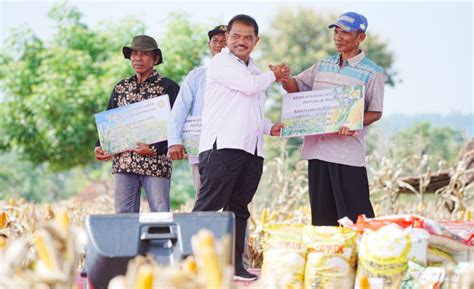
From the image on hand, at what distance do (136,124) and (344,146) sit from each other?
4.39ft

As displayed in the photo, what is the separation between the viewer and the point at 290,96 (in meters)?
6.42

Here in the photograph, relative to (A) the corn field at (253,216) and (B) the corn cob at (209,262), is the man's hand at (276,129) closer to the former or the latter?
(A) the corn field at (253,216)

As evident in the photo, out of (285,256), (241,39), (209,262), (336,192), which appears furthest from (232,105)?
(209,262)

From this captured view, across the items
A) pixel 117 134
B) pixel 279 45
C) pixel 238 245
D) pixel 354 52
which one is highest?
pixel 279 45

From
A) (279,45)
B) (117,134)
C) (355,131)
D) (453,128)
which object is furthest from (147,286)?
(453,128)

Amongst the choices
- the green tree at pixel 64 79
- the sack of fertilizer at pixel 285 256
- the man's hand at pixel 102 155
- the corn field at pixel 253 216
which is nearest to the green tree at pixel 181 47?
the green tree at pixel 64 79

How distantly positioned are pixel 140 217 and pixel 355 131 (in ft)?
6.34

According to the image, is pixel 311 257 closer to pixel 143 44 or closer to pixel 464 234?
pixel 464 234

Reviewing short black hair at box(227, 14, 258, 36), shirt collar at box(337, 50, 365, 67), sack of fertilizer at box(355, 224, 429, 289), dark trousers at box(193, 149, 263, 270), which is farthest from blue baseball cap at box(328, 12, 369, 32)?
sack of fertilizer at box(355, 224, 429, 289)

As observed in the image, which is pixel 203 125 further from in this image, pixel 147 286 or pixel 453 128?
pixel 453 128

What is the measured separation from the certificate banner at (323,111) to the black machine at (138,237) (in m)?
1.71

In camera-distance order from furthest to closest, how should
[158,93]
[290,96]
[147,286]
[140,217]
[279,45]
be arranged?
[279,45], [158,93], [290,96], [140,217], [147,286]

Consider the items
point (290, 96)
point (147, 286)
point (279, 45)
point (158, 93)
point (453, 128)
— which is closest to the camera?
point (147, 286)

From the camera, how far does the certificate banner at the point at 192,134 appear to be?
6551 mm
